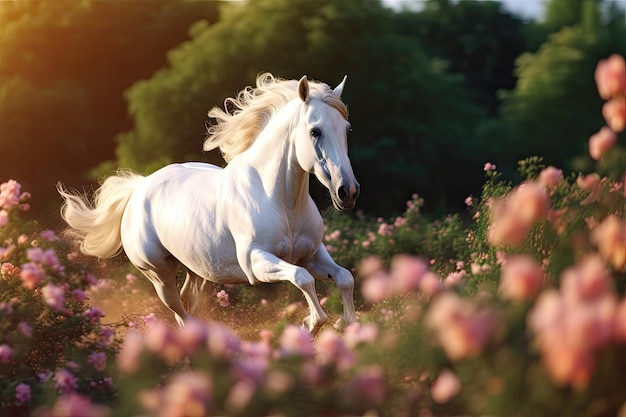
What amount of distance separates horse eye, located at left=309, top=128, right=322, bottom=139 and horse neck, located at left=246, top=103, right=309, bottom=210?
0.24 m

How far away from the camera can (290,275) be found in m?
5.41

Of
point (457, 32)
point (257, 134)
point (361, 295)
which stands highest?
point (257, 134)

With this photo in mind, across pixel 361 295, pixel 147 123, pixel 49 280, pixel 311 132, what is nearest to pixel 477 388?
pixel 49 280

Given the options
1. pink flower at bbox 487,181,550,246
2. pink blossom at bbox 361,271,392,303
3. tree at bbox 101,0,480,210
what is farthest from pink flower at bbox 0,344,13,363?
tree at bbox 101,0,480,210

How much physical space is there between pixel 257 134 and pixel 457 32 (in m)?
22.6

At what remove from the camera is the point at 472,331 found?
241 cm

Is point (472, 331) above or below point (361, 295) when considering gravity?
above

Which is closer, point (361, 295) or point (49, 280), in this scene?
point (49, 280)

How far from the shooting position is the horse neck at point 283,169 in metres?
5.74

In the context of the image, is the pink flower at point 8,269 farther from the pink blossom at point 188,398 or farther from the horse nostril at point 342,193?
the pink blossom at point 188,398

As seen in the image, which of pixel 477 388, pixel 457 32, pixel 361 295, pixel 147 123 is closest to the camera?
pixel 477 388

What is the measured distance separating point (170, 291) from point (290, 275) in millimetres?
1823

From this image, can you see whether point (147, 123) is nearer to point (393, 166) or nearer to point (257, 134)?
point (393, 166)

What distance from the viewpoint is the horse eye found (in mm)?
5473
